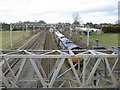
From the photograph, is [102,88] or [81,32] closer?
[102,88]

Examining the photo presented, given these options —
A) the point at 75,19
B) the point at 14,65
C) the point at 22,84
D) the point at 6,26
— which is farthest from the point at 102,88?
the point at 6,26

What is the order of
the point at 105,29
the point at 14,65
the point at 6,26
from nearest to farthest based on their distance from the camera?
1. the point at 14,65
2. the point at 6,26
3. the point at 105,29

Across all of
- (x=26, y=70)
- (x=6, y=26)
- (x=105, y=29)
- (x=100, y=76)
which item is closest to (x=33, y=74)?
(x=26, y=70)

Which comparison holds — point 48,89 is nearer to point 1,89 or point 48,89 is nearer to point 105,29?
point 1,89

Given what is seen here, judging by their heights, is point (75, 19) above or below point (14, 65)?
above

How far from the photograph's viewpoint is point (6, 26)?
6325 cm

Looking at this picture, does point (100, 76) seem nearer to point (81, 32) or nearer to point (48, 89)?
point (48, 89)

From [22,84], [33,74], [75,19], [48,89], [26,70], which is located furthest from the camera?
[75,19]

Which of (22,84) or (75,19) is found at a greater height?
(75,19)

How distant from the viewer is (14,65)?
1602 centimetres

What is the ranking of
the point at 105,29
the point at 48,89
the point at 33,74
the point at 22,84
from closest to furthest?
1. the point at 48,89
2. the point at 22,84
3. the point at 33,74
4. the point at 105,29

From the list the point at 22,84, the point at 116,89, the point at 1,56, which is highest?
the point at 1,56

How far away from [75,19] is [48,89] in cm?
5115

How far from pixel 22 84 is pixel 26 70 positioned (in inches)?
150
